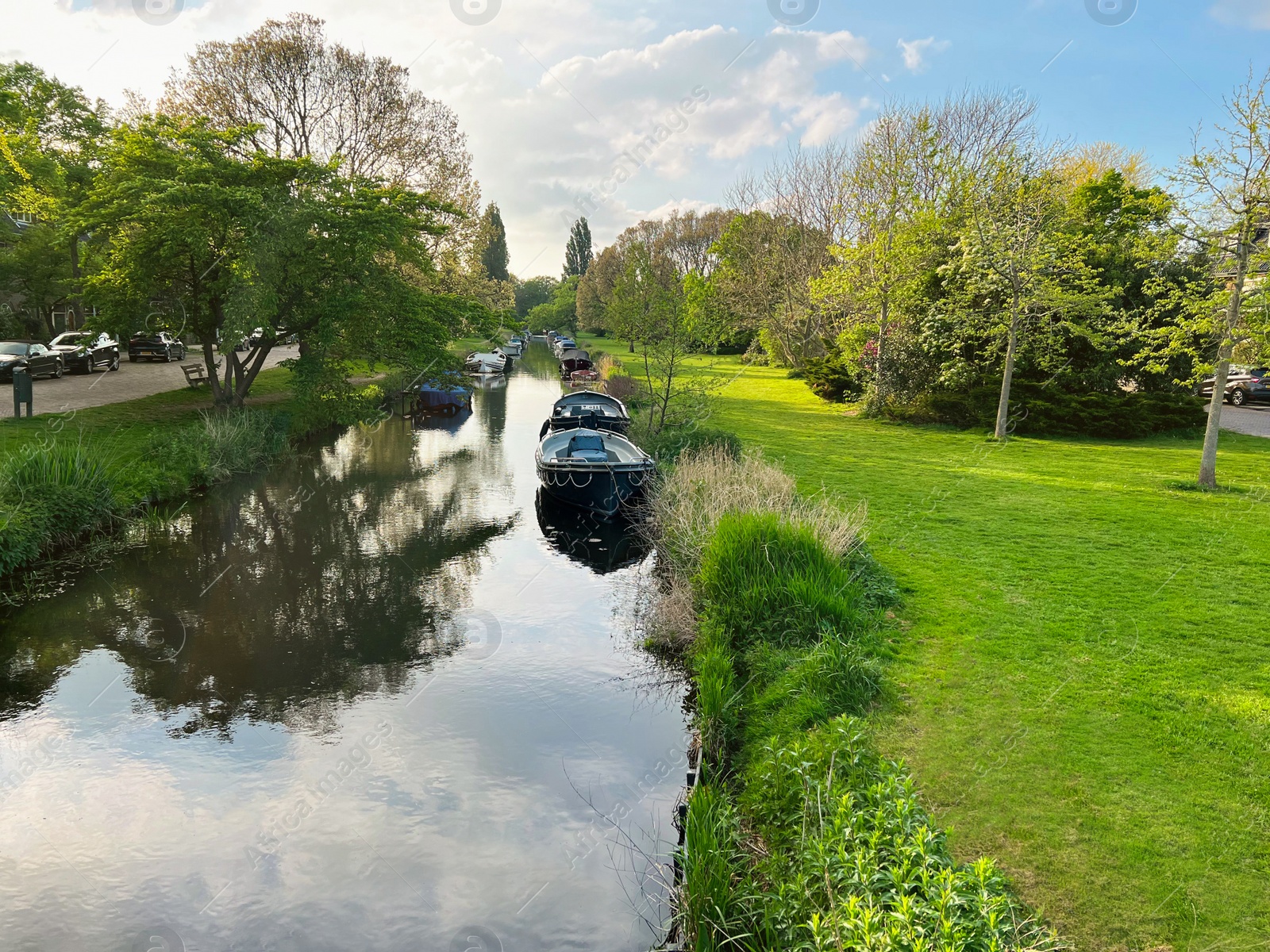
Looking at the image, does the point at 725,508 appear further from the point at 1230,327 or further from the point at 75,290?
the point at 75,290

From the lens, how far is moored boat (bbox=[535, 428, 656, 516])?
50.0ft

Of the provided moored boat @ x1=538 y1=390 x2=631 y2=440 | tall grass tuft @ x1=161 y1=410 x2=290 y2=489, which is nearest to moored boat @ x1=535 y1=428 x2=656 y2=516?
moored boat @ x1=538 y1=390 x2=631 y2=440

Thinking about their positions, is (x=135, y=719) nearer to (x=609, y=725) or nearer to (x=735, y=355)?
(x=609, y=725)

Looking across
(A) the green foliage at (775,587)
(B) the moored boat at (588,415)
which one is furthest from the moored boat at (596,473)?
(A) the green foliage at (775,587)

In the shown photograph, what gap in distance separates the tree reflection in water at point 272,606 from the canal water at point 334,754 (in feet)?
0.17

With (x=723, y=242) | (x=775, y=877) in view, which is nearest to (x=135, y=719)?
(x=775, y=877)

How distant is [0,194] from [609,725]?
28017mm

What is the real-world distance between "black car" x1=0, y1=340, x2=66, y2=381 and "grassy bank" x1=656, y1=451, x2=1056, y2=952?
25040 millimetres

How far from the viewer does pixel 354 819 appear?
21.7 feet

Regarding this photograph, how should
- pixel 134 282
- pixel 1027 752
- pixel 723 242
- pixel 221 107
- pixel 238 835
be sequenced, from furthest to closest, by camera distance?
1. pixel 723 242
2. pixel 221 107
3. pixel 134 282
4. pixel 238 835
5. pixel 1027 752

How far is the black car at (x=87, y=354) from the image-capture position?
2781 centimetres

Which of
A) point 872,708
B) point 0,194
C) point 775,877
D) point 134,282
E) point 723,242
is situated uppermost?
point 723,242

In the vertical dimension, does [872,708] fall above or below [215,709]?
above

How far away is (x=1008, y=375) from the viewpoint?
2009 cm
